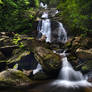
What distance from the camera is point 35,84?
30.7 ft

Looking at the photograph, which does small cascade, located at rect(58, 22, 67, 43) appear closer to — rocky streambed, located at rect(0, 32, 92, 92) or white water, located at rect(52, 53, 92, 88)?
rocky streambed, located at rect(0, 32, 92, 92)

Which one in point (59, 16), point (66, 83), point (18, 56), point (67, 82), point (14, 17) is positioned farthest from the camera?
point (59, 16)

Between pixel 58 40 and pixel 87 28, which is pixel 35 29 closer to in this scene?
pixel 58 40

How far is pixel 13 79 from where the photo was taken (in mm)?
9055

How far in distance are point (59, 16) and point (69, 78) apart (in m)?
16.0

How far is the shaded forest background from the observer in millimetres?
11883

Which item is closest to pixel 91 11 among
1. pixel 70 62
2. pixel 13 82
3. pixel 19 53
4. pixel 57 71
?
pixel 70 62

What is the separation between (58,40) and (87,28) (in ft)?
24.6

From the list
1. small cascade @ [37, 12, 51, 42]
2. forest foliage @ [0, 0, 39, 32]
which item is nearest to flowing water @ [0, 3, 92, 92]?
small cascade @ [37, 12, 51, 42]

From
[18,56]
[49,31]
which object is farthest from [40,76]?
[49,31]

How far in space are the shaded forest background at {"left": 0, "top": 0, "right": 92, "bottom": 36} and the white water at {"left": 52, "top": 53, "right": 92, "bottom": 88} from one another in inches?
180

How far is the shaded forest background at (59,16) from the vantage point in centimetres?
1188

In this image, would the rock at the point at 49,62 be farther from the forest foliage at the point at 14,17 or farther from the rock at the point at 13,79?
the forest foliage at the point at 14,17

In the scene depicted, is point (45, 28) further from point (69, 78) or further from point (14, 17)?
point (69, 78)
